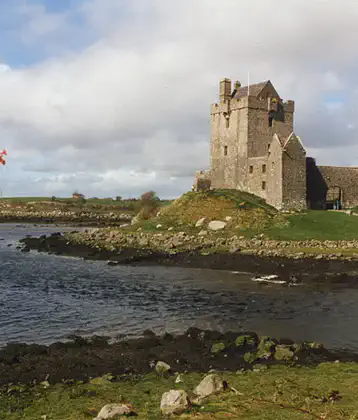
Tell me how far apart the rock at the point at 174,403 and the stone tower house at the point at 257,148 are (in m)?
42.2

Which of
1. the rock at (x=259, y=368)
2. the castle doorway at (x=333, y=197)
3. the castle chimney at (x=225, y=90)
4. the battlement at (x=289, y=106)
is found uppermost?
the castle chimney at (x=225, y=90)

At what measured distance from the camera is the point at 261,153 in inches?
2188

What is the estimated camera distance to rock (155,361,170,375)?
12.2 metres

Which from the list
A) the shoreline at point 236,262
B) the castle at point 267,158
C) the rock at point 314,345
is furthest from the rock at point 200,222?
the rock at point 314,345

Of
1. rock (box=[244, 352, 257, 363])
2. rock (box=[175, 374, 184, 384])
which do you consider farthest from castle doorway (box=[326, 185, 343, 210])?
rock (box=[175, 374, 184, 384])

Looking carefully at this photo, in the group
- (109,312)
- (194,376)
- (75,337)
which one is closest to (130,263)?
(109,312)

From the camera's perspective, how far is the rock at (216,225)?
4619cm

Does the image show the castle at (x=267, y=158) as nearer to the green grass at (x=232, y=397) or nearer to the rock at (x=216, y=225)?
the rock at (x=216, y=225)

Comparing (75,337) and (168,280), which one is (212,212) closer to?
(168,280)

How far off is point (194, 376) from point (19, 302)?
13116mm

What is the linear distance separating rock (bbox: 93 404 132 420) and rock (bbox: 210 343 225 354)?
5433 mm

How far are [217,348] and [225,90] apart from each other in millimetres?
47144

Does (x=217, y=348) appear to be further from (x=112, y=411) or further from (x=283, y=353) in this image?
(x=112, y=411)

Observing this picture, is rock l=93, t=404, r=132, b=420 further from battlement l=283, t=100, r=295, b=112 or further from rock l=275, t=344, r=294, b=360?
battlement l=283, t=100, r=295, b=112
